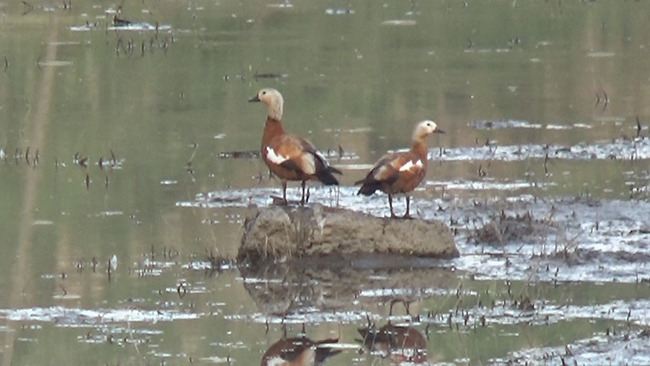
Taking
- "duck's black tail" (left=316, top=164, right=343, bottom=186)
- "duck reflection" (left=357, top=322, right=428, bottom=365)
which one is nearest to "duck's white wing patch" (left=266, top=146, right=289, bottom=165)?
"duck's black tail" (left=316, top=164, right=343, bottom=186)

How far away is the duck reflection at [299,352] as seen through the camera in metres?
8.15

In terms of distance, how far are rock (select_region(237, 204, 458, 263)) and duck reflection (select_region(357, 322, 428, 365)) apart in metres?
1.81

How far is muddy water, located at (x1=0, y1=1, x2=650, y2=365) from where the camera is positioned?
8789 millimetres

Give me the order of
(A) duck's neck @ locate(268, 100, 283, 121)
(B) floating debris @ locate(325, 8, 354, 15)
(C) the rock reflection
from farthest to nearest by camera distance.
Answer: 1. (B) floating debris @ locate(325, 8, 354, 15)
2. (A) duck's neck @ locate(268, 100, 283, 121)
3. (C) the rock reflection

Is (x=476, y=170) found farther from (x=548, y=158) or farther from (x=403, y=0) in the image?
(x=403, y=0)

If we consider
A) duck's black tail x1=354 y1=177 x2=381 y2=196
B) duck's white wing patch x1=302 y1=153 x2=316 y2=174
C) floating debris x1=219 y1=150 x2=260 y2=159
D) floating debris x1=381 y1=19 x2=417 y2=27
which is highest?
duck's white wing patch x1=302 y1=153 x2=316 y2=174

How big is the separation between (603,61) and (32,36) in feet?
28.6

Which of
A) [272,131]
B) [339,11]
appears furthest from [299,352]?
[339,11]

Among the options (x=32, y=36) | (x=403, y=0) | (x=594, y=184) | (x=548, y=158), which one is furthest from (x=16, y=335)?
(x=403, y=0)

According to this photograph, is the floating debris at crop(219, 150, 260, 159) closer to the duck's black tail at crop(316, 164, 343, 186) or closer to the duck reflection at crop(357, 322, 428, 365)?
the duck's black tail at crop(316, 164, 343, 186)

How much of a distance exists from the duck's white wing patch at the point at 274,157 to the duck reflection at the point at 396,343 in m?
2.17

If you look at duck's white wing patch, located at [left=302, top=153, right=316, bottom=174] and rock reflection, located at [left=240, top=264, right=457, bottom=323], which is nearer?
rock reflection, located at [left=240, top=264, right=457, bottom=323]

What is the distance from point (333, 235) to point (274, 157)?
2.09 feet

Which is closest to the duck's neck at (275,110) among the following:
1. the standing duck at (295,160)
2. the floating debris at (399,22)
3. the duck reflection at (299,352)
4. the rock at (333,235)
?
the standing duck at (295,160)
